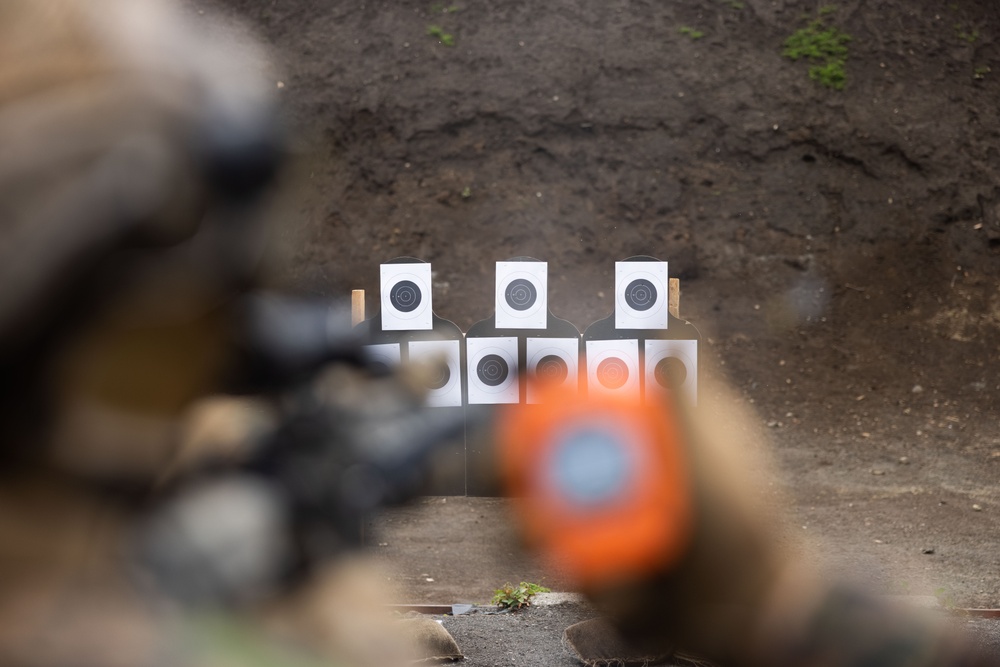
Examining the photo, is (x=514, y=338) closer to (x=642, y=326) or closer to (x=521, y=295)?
(x=521, y=295)

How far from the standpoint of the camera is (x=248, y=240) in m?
0.47

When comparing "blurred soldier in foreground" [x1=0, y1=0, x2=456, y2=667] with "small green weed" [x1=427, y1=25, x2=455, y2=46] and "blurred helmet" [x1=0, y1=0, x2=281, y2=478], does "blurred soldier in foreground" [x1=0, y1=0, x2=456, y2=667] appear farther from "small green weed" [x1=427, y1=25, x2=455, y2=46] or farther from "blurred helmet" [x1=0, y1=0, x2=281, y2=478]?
"small green weed" [x1=427, y1=25, x2=455, y2=46]

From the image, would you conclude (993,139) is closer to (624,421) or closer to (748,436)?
(748,436)

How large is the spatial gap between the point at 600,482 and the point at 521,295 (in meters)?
3.76

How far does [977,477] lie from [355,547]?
4.78m

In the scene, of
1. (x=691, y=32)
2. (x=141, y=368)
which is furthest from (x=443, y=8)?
(x=141, y=368)

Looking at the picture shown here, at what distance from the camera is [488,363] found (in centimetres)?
435

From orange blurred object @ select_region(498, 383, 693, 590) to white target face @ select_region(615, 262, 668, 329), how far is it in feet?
11.4

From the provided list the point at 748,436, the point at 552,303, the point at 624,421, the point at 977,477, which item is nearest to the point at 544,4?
the point at 552,303

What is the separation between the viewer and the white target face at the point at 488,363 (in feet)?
13.8

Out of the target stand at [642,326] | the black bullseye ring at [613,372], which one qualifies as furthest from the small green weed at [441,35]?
the black bullseye ring at [613,372]

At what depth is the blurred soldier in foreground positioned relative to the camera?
0.40 metres

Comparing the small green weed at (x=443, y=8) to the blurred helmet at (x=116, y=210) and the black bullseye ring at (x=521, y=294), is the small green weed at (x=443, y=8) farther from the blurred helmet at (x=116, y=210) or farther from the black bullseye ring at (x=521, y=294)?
the blurred helmet at (x=116, y=210)

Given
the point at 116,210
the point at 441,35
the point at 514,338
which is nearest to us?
the point at 116,210
